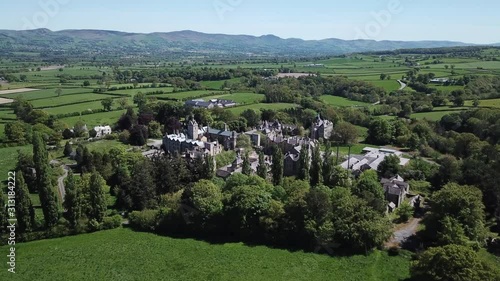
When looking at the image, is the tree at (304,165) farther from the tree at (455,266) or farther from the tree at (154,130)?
the tree at (154,130)

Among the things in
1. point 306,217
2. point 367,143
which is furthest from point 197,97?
point 306,217

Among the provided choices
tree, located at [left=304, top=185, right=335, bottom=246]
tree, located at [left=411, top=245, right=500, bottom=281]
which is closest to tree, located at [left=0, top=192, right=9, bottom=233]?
tree, located at [left=304, top=185, right=335, bottom=246]

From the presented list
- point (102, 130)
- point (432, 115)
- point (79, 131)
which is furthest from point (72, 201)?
point (432, 115)

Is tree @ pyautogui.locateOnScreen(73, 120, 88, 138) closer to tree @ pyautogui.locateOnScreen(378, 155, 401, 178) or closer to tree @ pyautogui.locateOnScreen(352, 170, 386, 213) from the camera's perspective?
tree @ pyautogui.locateOnScreen(378, 155, 401, 178)

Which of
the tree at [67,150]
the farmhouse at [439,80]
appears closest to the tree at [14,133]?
the tree at [67,150]

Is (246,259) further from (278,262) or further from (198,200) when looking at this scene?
(198,200)

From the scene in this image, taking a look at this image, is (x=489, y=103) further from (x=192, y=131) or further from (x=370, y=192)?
(x=192, y=131)

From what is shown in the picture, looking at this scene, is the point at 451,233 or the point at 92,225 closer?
the point at 451,233
